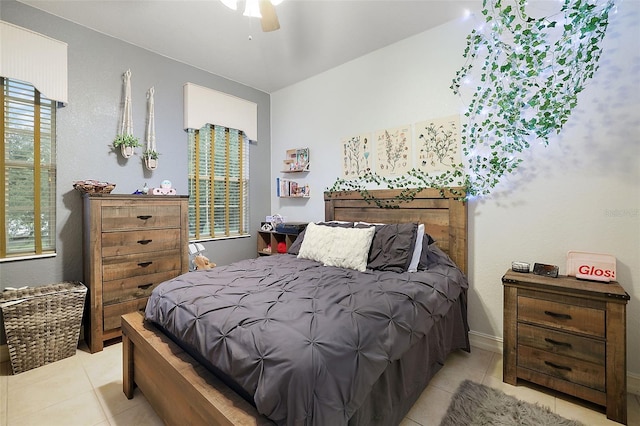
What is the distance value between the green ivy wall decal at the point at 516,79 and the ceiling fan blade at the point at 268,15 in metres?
1.46

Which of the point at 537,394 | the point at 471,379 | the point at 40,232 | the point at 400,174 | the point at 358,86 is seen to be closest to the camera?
the point at 537,394

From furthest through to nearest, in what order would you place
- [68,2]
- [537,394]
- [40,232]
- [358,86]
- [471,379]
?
[358,86] < [40,232] < [68,2] < [471,379] < [537,394]

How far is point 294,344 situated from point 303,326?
0.12 metres

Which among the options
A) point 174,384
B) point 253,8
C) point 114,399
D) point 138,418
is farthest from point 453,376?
point 253,8

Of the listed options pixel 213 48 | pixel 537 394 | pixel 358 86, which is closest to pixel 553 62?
pixel 358 86

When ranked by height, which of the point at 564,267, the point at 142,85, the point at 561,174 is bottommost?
the point at 564,267

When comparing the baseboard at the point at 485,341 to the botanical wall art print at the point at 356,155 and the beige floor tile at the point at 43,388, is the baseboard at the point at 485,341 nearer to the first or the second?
the botanical wall art print at the point at 356,155

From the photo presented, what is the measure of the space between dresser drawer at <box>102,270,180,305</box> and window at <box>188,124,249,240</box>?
79 cm

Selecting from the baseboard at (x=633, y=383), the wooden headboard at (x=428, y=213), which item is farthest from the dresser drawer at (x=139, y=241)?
the baseboard at (x=633, y=383)

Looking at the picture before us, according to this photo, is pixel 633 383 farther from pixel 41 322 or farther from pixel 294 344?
pixel 41 322

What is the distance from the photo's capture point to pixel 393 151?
9.43ft

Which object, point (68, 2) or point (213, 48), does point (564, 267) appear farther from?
point (68, 2)

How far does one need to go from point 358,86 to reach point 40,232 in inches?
130

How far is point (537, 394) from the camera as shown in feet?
5.80
